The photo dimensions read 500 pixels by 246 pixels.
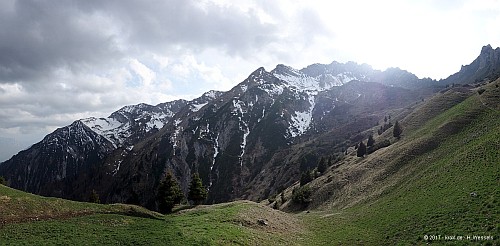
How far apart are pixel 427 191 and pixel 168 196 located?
46.7 m

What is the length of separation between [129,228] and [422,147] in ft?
209

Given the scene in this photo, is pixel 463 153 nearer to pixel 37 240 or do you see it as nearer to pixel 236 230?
pixel 236 230

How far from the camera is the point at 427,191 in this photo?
4644cm

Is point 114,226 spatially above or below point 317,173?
below

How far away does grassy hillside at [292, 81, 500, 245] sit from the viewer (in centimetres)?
3080

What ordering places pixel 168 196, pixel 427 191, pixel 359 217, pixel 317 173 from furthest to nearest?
pixel 317 173 → pixel 168 196 → pixel 359 217 → pixel 427 191

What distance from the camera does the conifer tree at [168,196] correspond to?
64875 millimetres

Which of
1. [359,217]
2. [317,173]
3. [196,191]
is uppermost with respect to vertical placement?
[317,173]

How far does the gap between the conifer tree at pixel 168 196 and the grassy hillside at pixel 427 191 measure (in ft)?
89.6

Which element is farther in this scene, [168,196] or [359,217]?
[168,196]

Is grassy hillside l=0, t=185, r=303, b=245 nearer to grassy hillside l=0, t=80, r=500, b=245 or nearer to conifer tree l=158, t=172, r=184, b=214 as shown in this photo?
grassy hillside l=0, t=80, r=500, b=245

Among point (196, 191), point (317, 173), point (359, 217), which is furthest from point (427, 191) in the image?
point (317, 173)

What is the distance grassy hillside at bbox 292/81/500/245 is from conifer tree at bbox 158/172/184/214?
27308 millimetres

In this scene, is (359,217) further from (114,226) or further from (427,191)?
(114,226)
